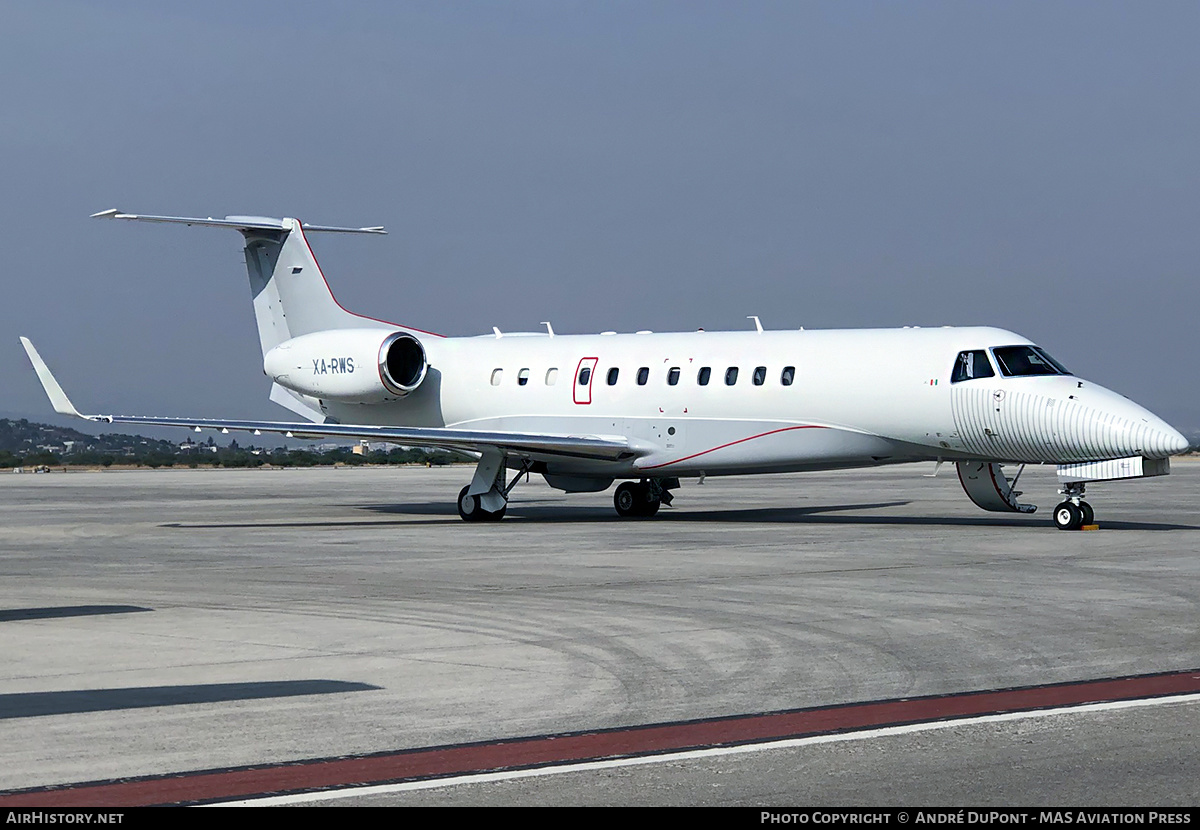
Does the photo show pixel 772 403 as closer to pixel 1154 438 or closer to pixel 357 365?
pixel 1154 438

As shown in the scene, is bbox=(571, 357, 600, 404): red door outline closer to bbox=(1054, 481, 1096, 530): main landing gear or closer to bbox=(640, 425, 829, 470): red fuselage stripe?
bbox=(640, 425, 829, 470): red fuselage stripe

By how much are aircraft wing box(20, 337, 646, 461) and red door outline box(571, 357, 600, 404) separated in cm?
71

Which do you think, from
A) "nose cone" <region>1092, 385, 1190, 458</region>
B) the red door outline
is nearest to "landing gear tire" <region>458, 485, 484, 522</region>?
the red door outline

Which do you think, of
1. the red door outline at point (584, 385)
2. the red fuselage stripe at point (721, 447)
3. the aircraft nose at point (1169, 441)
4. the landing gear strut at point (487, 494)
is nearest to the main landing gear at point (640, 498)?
the red fuselage stripe at point (721, 447)

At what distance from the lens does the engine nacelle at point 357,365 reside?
2814 centimetres

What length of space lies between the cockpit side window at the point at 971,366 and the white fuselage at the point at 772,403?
99 millimetres

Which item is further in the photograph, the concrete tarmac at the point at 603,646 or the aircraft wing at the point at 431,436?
the aircraft wing at the point at 431,436

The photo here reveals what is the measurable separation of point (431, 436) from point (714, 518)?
542 centimetres

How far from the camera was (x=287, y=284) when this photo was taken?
30625mm

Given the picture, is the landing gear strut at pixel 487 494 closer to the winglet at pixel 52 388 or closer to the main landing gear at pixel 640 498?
the main landing gear at pixel 640 498

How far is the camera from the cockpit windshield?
71.1 feet

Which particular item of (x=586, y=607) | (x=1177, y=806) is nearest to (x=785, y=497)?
(x=586, y=607)
